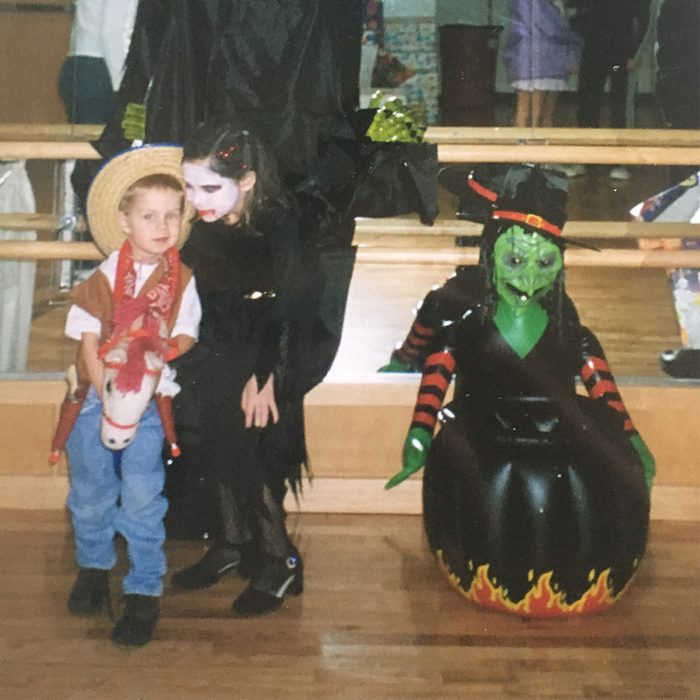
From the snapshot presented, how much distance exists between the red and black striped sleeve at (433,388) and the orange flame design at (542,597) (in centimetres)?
24

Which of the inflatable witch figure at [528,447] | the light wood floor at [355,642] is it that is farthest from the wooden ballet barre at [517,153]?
the light wood floor at [355,642]

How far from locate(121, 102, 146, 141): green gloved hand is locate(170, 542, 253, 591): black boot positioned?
2.17 feet

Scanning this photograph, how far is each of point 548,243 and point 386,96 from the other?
1.23 ft

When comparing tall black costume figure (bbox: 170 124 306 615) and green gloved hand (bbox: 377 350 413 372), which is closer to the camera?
tall black costume figure (bbox: 170 124 306 615)

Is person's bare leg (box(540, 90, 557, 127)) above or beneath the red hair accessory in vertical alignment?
above

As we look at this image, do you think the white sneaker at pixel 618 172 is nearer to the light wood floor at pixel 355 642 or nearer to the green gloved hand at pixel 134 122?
the light wood floor at pixel 355 642

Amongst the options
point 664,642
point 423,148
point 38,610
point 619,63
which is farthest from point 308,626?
point 619,63

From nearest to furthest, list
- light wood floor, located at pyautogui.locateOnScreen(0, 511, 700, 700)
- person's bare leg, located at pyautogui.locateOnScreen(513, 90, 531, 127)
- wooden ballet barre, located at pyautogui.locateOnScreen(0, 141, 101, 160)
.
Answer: light wood floor, located at pyautogui.locateOnScreen(0, 511, 700, 700) < wooden ballet barre, located at pyautogui.locateOnScreen(0, 141, 101, 160) < person's bare leg, located at pyautogui.locateOnScreen(513, 90, 531, 127)

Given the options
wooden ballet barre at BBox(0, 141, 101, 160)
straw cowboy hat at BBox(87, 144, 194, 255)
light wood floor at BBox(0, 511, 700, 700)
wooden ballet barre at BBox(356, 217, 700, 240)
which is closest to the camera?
light wood floor at BBox(0, 511, 700, 700)

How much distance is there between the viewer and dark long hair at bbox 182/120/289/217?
1.35 meters

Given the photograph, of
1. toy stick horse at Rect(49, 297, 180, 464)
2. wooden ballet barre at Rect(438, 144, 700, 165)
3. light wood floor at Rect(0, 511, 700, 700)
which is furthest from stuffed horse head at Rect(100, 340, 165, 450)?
wooden ballet barre at Rect(438, 144, 700, 165)

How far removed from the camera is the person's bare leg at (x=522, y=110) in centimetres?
186

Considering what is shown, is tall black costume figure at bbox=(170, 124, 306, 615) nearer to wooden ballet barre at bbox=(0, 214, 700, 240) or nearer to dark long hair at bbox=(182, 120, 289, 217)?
dark long hair at bbox=(182, 120, 289, 217)

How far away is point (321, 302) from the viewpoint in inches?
57.2
